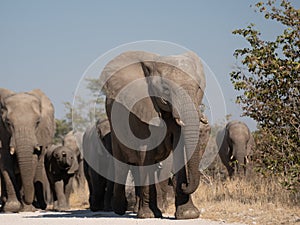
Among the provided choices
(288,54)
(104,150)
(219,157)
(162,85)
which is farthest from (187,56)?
(219,157)

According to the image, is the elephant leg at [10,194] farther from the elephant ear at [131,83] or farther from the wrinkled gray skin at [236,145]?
the wrinkled gray skin at [236,145]

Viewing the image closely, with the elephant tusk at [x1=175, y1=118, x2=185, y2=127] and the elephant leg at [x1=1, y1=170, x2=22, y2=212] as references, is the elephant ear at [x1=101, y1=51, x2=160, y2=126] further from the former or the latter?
the elephant leg at [x1=1, y1=170, x2=22, y2=212]

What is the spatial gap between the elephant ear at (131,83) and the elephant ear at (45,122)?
3.79m

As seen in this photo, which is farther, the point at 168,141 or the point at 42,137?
the point at 42,137

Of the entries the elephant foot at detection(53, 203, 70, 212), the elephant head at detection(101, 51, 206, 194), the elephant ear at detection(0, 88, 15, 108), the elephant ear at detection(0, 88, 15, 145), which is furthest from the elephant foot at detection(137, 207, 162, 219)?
the elephant foot at detection(53, 203, 70, 212)

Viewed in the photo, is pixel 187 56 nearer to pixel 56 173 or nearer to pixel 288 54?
pixel 288 54

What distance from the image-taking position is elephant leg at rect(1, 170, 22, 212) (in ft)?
54.7

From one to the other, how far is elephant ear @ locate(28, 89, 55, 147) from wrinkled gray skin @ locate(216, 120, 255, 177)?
651cm

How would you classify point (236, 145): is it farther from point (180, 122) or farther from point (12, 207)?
point (180, 122)

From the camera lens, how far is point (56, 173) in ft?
64.9

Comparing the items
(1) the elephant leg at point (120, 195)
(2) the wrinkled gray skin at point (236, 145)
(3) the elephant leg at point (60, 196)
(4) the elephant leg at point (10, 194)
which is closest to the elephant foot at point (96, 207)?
(3) the elephant leg at point (60, 196)

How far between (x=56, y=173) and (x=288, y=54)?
309 inches

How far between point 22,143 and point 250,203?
5.03 metres

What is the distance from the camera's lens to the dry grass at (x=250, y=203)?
12.0 meters
